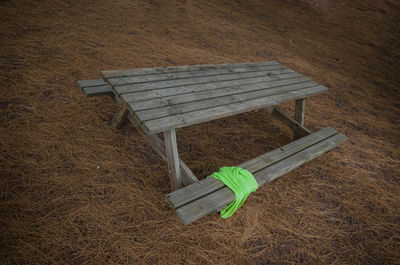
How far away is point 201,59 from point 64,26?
8.04 ft

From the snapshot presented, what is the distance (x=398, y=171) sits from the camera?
2.64m

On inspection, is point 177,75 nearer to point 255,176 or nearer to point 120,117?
point 120,117

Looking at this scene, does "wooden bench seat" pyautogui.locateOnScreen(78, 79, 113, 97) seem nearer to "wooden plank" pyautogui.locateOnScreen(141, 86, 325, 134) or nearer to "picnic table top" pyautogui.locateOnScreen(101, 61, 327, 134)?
"picnic table top" pyautogui.locateOnScreen(101, 61, 327, 134)

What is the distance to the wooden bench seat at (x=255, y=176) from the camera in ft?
4.56

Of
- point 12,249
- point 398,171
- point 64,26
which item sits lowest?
point 398,171

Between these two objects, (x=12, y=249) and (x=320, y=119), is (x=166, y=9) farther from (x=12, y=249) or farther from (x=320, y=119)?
(x=12, y=249)

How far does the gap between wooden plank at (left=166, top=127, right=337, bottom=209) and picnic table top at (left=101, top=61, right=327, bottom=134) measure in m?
0.42

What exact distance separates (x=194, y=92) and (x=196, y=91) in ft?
0.09

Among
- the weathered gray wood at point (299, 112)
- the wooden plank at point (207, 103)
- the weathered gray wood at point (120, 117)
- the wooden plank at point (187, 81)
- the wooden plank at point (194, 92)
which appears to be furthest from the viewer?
the weathered gray wood at point (299, 112)

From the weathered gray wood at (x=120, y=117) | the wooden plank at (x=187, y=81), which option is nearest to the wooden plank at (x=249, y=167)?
the wooden plank at (x=187, y=81)

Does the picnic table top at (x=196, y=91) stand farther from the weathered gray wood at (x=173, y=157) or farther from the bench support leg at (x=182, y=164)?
the bench support leg at (x=182, y=164)

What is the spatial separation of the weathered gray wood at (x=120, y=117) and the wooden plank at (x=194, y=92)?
606mm

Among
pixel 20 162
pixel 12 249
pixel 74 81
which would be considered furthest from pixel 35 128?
pixel 12 249

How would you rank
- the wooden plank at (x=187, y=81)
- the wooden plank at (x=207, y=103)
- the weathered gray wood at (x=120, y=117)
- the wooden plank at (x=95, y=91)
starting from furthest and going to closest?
1. the weathered gray wood at (x=120, y=117)
2. the wooden plank at (x=95, y=91)
3. the wooden plank at (x=187, y=81)
4. the wooden plank at (x=207, y=103)
